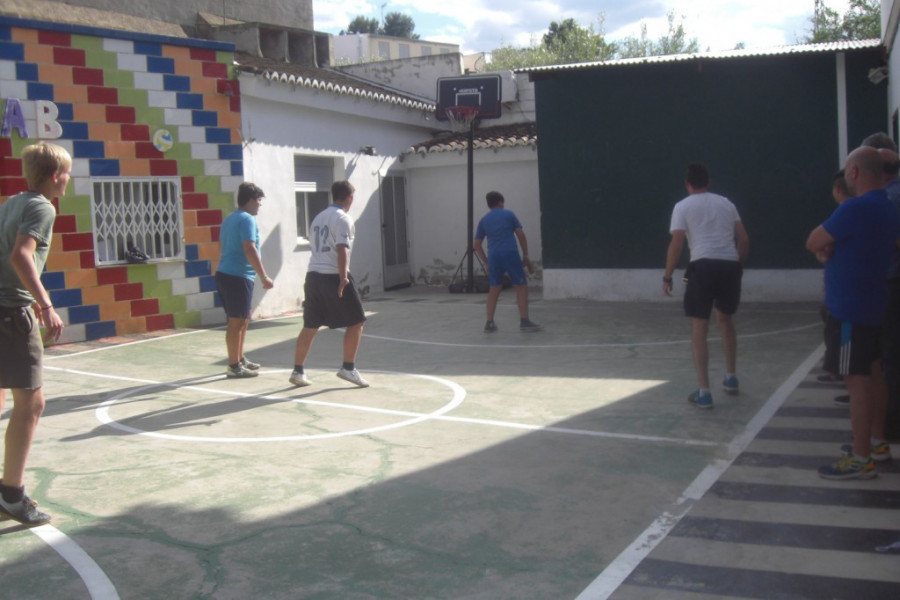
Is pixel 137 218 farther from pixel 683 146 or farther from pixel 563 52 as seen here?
pixel 563 52

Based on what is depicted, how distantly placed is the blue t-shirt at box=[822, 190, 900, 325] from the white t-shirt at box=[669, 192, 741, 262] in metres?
1.86

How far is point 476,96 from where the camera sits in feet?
57.3

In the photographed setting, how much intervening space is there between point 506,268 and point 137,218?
4.86 metres

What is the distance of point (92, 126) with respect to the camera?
436 inches

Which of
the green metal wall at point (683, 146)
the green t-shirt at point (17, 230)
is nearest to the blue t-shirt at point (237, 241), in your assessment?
the green t-shirt at point (17, 230)

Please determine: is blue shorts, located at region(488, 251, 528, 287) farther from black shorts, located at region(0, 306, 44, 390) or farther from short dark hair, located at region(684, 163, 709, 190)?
black shorts, located at region(0, 306, 44, 390)

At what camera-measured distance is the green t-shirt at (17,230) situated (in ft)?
14.6

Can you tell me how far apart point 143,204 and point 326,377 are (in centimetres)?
472

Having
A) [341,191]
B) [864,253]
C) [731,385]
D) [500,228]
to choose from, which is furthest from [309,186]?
[864,253]

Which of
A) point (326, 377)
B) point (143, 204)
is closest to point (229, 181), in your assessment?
point (143, 204)

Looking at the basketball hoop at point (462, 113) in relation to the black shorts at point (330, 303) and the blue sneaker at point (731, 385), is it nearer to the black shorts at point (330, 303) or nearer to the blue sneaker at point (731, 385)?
the black shorts at point (330, 303)

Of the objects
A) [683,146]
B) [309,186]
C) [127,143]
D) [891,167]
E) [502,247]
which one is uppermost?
[127,143]

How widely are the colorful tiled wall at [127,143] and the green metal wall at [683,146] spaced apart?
4851 millimetres

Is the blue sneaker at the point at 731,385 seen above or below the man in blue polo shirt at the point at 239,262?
below
